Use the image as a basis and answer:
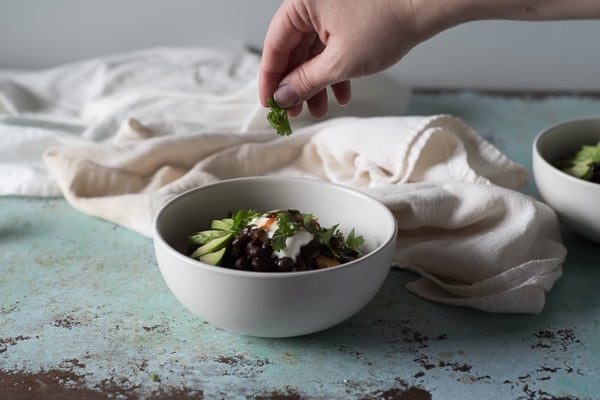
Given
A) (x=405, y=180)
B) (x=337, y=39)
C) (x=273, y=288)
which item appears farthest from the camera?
(x=405, y=180)

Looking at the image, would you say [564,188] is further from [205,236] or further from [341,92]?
[205,236]

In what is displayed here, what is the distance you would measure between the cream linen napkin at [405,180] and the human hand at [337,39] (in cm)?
19

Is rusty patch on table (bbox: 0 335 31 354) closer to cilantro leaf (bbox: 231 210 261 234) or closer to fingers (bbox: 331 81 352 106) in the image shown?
cilantro leaf (bbox: 231 210 261 234)

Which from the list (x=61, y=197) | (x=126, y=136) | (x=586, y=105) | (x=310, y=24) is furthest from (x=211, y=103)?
(x=586, y=105)

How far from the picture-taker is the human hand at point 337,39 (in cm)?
91

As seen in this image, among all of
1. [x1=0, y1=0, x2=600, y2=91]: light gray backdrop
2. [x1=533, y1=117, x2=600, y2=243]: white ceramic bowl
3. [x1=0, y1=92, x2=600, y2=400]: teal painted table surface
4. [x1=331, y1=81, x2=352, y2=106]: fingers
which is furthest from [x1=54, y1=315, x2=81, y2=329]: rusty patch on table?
[x1=0, y1=0, x2=600, y2=91]: light gray backdrop

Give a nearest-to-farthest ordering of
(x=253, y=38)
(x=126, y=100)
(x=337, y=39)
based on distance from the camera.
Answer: (x=337, y=39)
(x=126, y=100)
(x=253, y=38)

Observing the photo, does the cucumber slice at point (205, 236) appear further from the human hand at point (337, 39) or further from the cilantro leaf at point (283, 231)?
the human hand at point (337, 39)

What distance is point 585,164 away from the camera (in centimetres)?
114

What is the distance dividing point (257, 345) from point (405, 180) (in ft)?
1.28

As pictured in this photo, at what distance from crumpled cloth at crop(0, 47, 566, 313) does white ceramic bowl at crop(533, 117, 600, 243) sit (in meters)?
0.03

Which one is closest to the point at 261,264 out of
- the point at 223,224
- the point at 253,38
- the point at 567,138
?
the point at 223,224

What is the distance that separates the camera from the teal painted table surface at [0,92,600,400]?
0.81 meters

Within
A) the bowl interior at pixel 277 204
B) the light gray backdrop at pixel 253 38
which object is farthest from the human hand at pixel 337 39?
the light gray backdrop at pixel 253 38
